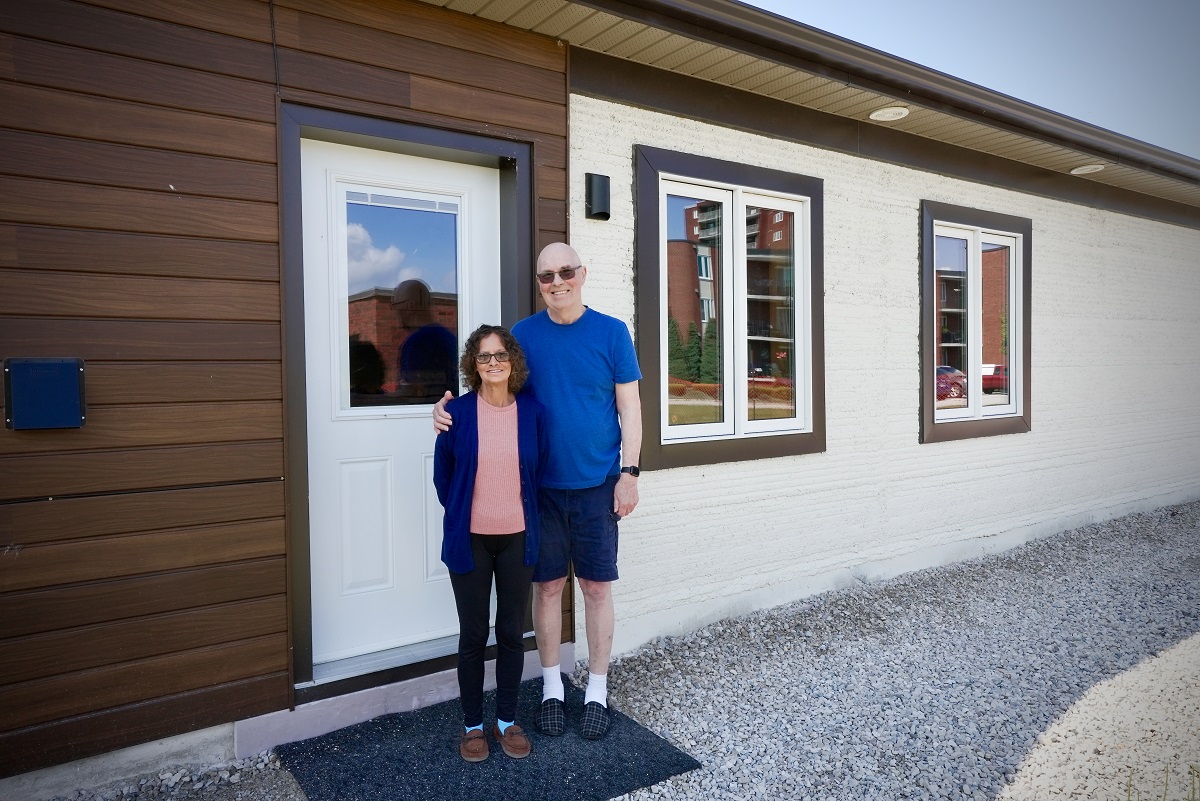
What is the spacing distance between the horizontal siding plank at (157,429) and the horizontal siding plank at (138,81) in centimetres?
102

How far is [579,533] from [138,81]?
7.14 ft

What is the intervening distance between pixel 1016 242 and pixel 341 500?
5.51 m

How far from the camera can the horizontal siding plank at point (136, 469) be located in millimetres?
2434

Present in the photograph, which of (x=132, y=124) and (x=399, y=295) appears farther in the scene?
(x=399, y=295)

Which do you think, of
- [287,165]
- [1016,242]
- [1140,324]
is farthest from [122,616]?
[1140,324]

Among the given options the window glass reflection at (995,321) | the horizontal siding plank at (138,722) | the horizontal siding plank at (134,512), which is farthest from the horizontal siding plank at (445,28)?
the window glass reflection at (995,321)

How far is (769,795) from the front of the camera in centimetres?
265

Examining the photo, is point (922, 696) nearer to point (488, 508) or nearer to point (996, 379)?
point (488, 508)

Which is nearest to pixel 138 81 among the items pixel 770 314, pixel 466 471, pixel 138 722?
pixel 466 471

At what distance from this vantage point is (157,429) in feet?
8.63

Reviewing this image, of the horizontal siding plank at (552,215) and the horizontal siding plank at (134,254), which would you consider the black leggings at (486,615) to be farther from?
the horizontal siding plank at (552,215)

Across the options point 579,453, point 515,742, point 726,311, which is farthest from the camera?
point 726,311

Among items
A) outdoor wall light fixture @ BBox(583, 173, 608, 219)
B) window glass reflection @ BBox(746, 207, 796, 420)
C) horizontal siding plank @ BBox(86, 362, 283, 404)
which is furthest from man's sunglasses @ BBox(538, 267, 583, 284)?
window glass reflection @ BBox(746, 207, 796, 420)

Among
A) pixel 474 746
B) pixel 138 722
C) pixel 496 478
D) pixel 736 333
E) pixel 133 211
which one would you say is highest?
pixel 133 211
